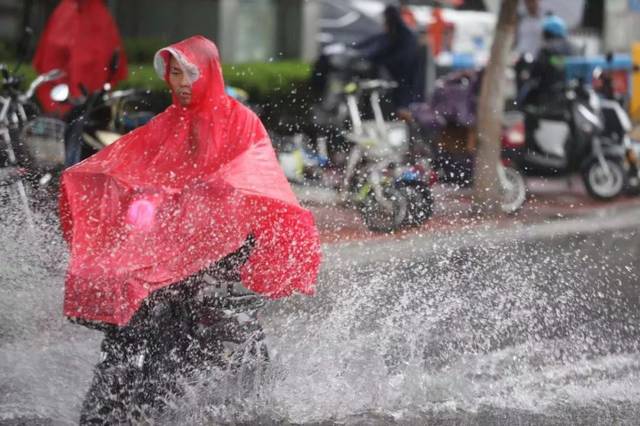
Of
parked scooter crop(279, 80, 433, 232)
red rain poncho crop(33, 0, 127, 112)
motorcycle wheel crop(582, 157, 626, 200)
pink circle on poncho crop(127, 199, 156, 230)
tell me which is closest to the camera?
pink circle on poncho crop(127, 199, 156, 230)

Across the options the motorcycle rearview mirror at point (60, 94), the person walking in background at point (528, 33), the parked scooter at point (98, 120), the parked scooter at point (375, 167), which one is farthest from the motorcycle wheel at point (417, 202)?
the person walking in background at point (528, 33)

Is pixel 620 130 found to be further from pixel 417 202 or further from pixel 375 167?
pixel 417 202

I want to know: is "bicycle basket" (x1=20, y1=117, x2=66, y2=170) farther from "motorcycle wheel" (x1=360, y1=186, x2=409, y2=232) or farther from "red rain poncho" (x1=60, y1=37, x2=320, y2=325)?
"red rain poncho" (x1=60, y1=37, x2=320, y2=325)

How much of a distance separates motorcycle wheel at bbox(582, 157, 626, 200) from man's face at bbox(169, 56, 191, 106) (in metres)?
7.74

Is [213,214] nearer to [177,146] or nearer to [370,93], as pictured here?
[177,146]

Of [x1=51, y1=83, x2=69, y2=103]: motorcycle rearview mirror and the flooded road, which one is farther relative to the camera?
[x1=51, y1=83, x2=69, y2=103]: motorcycle rearview mirror

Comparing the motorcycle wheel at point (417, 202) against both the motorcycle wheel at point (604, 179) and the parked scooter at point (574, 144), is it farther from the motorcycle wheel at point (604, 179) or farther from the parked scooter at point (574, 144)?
the motorcycle wheel at point (604, 179)

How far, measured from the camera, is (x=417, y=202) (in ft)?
27.8

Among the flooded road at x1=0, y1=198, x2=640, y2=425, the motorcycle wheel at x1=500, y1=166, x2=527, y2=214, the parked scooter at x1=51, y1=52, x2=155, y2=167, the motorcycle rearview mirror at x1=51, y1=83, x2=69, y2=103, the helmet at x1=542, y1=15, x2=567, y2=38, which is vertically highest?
the motorcycle rearview mirror at x1=51, y1=83, x2=69, y2=103

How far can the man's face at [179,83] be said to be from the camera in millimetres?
4281

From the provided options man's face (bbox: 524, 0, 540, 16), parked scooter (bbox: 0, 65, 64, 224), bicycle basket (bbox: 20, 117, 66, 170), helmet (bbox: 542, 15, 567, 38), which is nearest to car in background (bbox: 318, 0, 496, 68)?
man's face (bbox: 524, 0, 540, 16)

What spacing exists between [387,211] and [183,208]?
448 cm

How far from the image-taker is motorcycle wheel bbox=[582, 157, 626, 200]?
11.3 meters

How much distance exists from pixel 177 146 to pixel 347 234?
3.84 m
